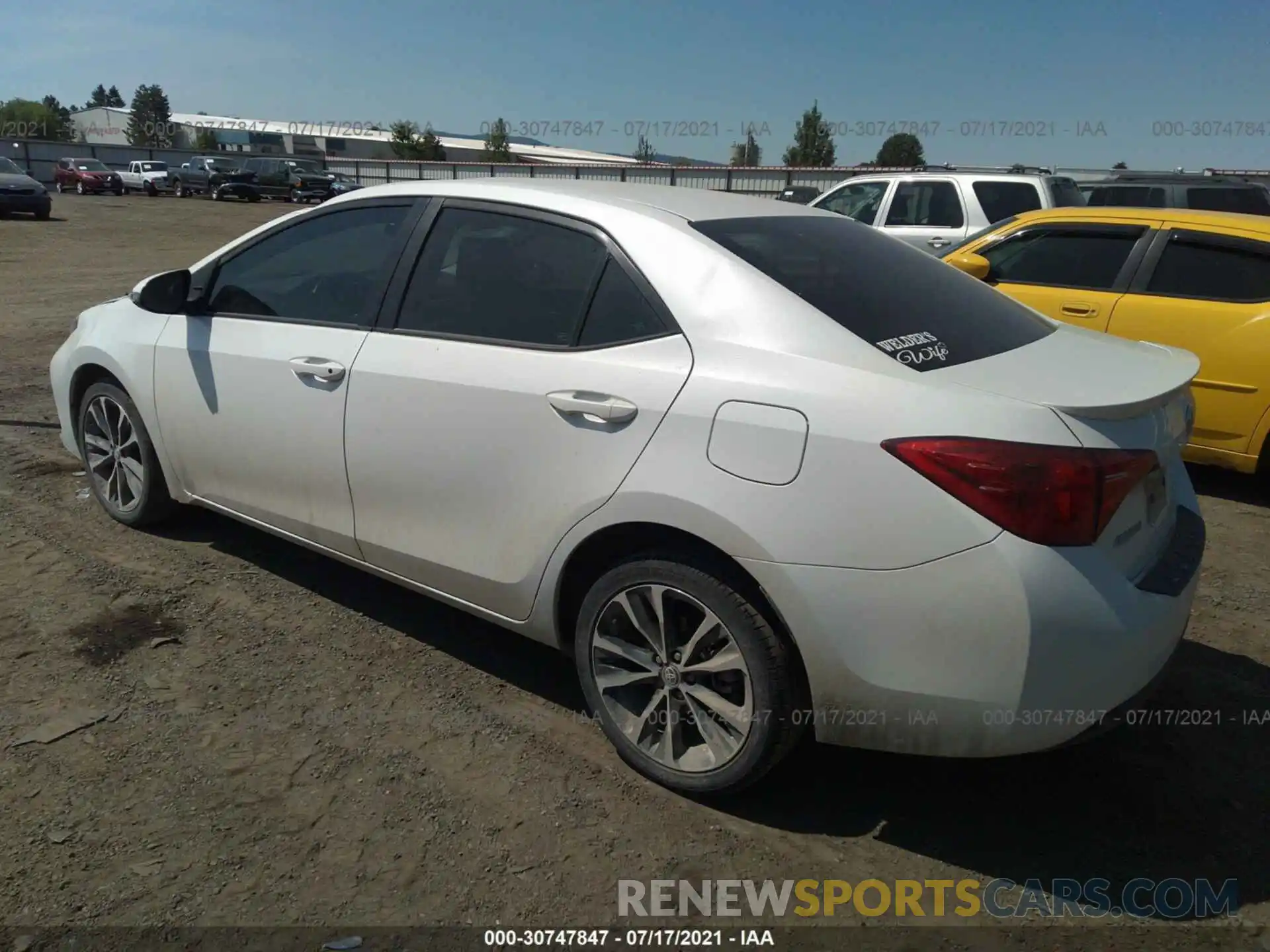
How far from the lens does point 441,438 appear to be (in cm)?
312

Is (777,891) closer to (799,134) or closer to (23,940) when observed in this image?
(23,940)

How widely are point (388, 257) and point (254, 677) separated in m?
1.56

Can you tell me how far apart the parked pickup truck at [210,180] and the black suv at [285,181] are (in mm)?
372

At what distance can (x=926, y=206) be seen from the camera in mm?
11172

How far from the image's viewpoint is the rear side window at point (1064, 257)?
5.93 meters

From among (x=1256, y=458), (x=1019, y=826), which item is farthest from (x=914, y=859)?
(x=1256, y=458)

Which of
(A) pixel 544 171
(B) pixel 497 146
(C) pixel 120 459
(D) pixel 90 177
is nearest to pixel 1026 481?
(C) pixel 120 459

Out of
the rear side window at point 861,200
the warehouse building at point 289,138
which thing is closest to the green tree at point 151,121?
the warehouse building at point 289,138

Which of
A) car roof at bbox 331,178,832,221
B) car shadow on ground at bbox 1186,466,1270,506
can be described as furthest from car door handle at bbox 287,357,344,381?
car shadow on ground at bbox 1186,466,1270,506

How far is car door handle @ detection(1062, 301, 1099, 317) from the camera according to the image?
19.2 ft

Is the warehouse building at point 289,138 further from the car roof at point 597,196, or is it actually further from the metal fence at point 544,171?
the car roof at point 597,196

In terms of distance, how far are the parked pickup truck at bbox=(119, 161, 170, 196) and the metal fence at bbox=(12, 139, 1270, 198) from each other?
1334mm

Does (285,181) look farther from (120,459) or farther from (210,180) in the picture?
(120,459)

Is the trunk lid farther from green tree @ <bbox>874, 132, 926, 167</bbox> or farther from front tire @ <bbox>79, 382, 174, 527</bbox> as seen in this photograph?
green tree @ <bbox>874, 132, 926, 167</bbox>
